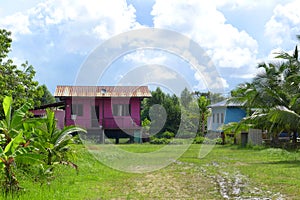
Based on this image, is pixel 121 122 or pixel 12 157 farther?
pixel 121 122

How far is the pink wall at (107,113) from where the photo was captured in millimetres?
24375

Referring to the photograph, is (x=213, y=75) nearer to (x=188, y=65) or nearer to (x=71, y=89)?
A: (x=188, y=65)

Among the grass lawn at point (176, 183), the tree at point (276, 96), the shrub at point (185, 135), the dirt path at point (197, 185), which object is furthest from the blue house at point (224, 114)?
the dirt path at point (197, 185)

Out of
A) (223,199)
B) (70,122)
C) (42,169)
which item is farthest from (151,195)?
(70,122)

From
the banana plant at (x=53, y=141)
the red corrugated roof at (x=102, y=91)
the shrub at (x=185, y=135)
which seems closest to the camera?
the banana plant at (x=53, y=141)

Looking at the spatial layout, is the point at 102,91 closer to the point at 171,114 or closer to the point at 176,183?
the point at 171,114

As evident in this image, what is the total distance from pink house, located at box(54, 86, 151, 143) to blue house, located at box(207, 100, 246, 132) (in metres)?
6.16

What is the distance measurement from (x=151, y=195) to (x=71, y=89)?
60.4 ft

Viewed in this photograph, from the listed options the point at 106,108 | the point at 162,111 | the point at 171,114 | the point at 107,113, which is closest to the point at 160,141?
the point at 171,114

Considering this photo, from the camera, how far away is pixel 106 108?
25.2m

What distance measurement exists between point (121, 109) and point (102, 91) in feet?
5.47

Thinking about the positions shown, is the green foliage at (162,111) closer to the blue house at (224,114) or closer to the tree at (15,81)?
the blue house at (224,114)

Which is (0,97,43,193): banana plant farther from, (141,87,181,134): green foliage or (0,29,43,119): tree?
(141,87,181,134): green foliage

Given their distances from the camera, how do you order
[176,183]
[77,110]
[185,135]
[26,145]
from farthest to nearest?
[185,135] < [77,110] < [176,183] < [26,145]
